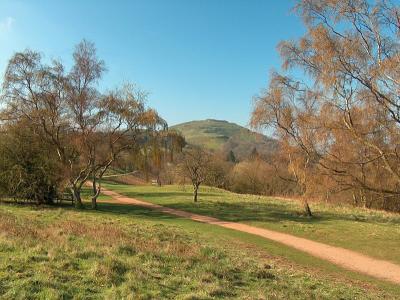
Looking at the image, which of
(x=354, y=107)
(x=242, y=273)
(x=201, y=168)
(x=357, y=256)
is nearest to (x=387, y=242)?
(x=357, y=256)

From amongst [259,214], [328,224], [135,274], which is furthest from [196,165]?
[135,274]

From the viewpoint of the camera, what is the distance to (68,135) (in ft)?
99.3

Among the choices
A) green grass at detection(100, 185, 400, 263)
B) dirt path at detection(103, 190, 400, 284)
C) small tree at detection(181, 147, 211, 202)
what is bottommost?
dirt path at detection(103, 190, 400, 284)

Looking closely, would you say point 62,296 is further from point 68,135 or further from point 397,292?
point 68,135

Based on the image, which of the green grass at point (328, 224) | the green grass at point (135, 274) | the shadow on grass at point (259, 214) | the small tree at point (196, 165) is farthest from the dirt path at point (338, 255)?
the small tree at point (196, 165)

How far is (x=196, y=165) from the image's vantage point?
37000mm

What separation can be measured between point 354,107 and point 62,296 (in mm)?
12245

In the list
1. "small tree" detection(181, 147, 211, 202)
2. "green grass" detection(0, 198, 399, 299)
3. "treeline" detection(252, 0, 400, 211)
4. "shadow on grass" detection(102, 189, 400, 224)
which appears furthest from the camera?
"small tree" detection(181, 147, 211, 202)

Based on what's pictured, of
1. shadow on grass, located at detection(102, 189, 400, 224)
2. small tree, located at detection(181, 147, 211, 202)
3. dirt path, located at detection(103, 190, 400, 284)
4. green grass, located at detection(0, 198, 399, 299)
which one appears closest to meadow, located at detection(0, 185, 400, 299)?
green grass, located at detection(0, 198, 399, 299)

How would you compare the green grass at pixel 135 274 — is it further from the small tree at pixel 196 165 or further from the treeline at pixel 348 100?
the small tree at pixel 196 165

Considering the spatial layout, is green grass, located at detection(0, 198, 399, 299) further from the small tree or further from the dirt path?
the small tree

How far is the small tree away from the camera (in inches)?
1451

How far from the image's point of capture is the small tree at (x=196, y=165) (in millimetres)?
36844

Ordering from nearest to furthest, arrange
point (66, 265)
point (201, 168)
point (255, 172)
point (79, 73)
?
point (66, 265)
point (79, 73)
point (201, 168)
point (255, 172)
